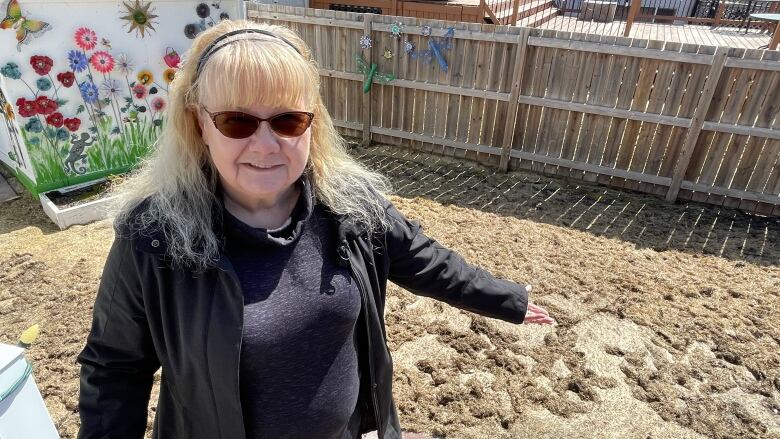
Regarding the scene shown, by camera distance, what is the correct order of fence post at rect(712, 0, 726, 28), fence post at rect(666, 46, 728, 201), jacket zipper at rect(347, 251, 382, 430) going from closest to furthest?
jacket zipper at rect(347, 251, 382, 430) < fence post at rect(666, 46, 728, 201) < fence post at rect(712, 0, 726, 28)

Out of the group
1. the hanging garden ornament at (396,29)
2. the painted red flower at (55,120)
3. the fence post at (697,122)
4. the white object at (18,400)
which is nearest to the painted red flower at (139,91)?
the painted red flower at (55,120)

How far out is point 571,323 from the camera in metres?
3.66

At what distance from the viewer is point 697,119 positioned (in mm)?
5246

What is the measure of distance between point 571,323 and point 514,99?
11.1 ft

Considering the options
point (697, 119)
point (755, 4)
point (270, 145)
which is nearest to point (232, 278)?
point (270, 145)

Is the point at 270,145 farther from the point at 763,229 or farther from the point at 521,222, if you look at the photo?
the point at 763,229

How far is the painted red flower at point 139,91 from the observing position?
5176mm

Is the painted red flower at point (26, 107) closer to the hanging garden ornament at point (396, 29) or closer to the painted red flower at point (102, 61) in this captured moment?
the painted red flower at point (102, 61)

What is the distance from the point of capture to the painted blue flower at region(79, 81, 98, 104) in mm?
4812

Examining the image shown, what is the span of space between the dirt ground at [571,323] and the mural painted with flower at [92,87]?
0.69 meters

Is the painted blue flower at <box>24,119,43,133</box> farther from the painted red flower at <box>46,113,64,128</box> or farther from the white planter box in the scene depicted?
the white planter box

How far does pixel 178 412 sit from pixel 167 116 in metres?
0.80

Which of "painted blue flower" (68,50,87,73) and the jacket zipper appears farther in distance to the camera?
"painted blue flower" (68,50,87,73)

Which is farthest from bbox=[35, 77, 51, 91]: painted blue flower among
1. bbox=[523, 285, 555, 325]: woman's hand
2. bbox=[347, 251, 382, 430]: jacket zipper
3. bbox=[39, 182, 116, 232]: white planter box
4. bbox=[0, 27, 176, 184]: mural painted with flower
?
bbox=[523, 285, 555, 325]: woman's hand
